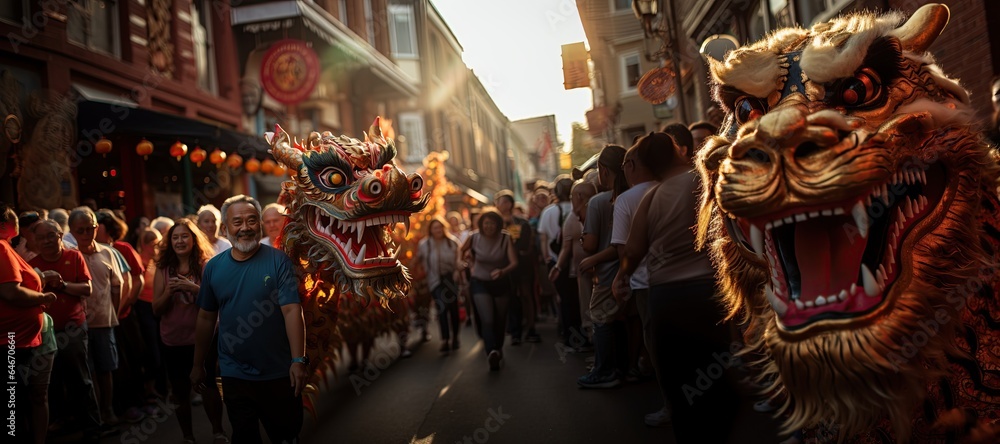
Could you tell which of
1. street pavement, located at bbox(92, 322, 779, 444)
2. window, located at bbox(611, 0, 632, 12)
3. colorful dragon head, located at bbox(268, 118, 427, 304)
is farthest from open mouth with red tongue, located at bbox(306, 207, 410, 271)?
window, located at bbox(611, 0, 632, 12)

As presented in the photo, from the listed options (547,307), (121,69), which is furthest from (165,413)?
(547,307)

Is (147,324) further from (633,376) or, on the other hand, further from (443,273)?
(633,376)

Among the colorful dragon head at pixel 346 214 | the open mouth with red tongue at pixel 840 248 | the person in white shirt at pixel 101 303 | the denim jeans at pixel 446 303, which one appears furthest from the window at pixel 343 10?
the open mouth with red tongue at pixel 840 248

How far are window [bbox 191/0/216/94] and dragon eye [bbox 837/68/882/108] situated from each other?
15882 millimetres

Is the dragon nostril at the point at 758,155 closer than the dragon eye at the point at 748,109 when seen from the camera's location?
Yes

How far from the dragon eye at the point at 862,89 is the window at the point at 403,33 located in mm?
31824

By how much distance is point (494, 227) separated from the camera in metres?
8.76

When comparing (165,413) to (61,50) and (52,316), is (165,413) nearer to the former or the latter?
(52,316)

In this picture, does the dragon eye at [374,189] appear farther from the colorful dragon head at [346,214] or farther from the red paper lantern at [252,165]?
the red paper lantern at [252,165]

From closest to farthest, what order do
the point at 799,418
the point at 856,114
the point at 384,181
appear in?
the point at 799,418
the point at 856,114
the point at 384,181

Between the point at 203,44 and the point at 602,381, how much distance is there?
13.6m

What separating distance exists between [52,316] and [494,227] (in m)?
4.77

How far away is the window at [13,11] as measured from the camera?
10.0m

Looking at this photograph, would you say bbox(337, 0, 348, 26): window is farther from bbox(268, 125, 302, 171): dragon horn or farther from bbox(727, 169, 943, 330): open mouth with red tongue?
bbox(727, 169, 943, 330): open mouth with red tongue
